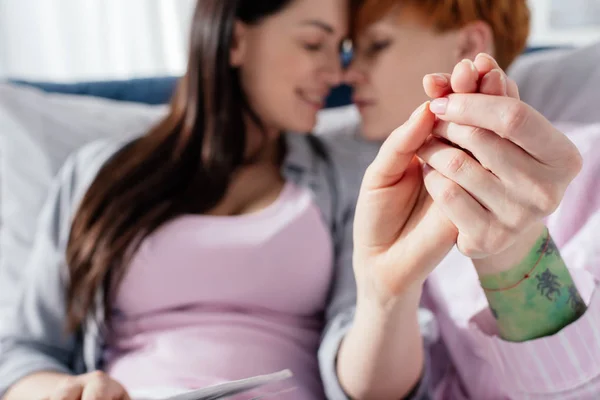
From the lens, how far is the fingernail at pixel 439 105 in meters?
0.39

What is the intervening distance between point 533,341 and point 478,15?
429mm

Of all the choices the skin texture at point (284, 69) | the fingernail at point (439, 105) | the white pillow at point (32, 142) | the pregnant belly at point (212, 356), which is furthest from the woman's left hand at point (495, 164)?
the white pillow at point (32, 142)

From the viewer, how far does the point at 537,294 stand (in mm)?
512

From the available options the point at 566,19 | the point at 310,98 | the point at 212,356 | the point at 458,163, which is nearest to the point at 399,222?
the point at 458,163

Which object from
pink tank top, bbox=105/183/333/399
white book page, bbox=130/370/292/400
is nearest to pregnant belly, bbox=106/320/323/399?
pink tank top, bbox=105/183/333/399

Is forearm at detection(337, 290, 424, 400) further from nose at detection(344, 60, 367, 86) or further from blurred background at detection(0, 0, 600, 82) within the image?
blurred background at detection(0, 0, 600, 82)

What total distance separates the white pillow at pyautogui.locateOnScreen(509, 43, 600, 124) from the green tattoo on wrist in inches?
10.7

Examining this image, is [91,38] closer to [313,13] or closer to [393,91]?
[313,13]

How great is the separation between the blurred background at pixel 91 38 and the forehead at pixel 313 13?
0.88 m

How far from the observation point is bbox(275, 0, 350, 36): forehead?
2.66 feet

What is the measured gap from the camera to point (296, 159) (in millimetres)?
875

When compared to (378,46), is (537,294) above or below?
below

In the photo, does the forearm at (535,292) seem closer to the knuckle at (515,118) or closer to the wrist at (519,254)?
the wrist at (519,254)

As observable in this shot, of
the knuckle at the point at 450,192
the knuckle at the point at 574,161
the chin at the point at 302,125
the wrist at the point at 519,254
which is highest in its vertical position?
the knuckle at the point at 574,161
